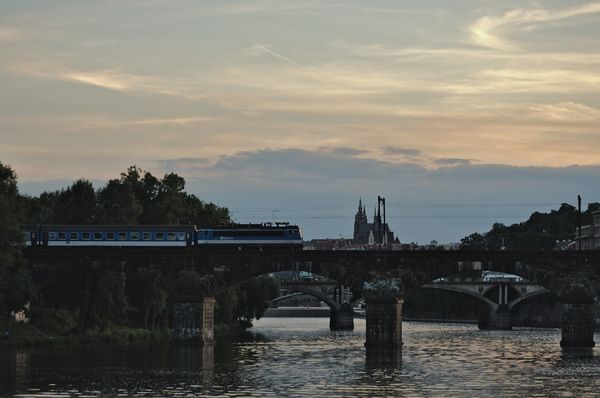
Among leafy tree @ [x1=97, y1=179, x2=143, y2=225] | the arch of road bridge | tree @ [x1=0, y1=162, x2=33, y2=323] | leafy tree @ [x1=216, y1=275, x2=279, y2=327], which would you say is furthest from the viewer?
leafy tree @ [x1=216, y1=275, x2=279, y2=327]

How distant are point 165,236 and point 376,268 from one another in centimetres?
2112

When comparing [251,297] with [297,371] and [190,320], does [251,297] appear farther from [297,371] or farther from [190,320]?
[297,371]

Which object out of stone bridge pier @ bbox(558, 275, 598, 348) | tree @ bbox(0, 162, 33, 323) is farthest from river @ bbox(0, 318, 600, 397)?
tree @ bbox(0, 162, 33, 323)

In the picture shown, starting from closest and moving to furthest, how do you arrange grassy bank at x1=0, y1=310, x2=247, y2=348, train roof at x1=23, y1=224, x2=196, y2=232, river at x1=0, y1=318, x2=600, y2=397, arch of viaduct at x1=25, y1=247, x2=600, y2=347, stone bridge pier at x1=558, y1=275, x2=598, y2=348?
river at x1=0, y1=318, x2=600, y2=397 → grassy bank at x1=0, y1=310, x2=247, y2=348 → stone bridge pier at x1=558, y1=275, x2=598, y2=348 → arch of viaduct at x1=25, y1=247, x2=600, y2=347 → train roof at x1=23, y1=224, x2=196, y2=232

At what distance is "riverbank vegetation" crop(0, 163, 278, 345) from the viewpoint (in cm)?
12094

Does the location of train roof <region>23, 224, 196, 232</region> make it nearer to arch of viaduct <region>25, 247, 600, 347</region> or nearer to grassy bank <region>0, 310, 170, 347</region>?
arch of viaduct <region>25, 247, 600, 347</region>

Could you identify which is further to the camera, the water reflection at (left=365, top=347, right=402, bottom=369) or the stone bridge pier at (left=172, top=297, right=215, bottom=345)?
the stone bridge pier at (left=172, top=297, right=215, bottom=345)

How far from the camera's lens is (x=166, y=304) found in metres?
149

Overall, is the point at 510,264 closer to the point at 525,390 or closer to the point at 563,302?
the point at 563,302

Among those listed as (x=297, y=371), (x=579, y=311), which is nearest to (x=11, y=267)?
(x=297, y=371)

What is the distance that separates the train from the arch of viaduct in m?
3.76

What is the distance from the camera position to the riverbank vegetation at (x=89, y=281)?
4761 inches

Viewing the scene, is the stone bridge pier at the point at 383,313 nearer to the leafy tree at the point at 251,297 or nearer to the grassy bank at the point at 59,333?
the grassy bank at the point at 59,333

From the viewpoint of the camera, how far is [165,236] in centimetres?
13938
